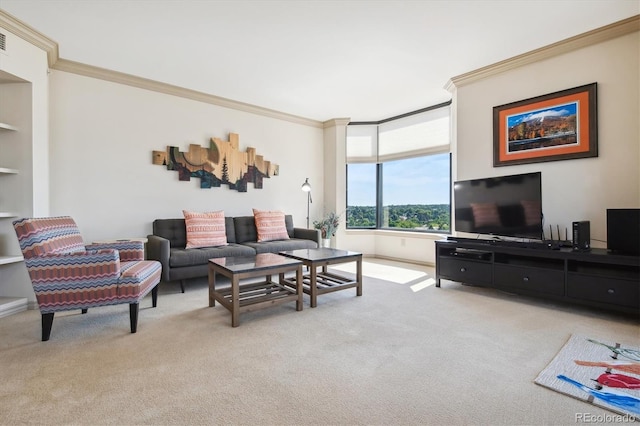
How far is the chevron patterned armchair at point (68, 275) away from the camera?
89.4 inches

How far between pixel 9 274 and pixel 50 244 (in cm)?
119

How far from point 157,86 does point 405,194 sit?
4.21 meters

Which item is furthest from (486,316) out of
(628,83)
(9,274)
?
(9,274)

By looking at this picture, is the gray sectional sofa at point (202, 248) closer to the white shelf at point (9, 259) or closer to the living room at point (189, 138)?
the living room at point (189, 138)

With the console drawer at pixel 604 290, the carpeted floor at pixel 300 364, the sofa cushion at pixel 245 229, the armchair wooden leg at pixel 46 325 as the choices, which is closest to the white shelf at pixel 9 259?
the carpeted floor at pixel 300 364

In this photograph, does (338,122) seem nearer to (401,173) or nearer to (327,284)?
(401,173)

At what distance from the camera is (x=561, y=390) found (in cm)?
163

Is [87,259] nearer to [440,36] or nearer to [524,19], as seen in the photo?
[440,36]

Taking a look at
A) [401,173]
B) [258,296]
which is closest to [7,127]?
[258,296]

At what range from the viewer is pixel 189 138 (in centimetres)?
446

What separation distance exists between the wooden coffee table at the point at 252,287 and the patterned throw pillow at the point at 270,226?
131cm

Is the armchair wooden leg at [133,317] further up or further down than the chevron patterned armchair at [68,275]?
further down

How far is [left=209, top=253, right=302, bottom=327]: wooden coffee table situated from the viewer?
2.58m

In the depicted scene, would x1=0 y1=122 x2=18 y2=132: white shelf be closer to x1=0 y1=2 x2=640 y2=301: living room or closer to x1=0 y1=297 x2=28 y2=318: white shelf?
x1=0 y1=2 x2=640 y2=301: living room
